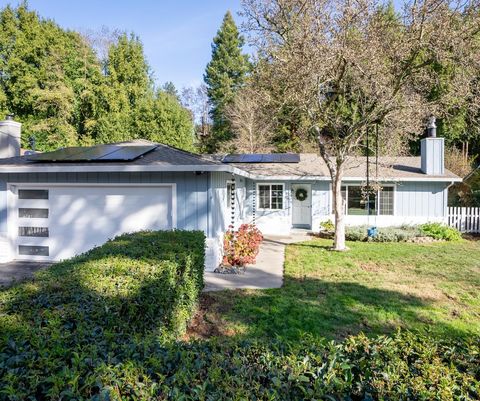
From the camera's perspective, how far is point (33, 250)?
920 centimetres

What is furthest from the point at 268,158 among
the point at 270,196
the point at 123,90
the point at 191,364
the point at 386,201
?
the point at 191,364

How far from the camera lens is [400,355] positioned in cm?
204

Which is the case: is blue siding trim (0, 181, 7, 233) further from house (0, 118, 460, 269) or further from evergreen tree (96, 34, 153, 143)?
evergreen tree (96, 34, 153, 143)

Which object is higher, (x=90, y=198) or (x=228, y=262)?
(x=90, y=198)

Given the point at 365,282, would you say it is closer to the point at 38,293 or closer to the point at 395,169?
the point at 38,293

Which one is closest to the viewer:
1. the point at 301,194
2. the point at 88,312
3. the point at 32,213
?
the point at 88,312

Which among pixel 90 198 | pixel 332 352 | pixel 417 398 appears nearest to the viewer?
pixel 417 398

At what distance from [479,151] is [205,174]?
25.0 metres

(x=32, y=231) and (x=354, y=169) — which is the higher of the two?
(x=354, y=169)

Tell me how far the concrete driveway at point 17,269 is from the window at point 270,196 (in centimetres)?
890

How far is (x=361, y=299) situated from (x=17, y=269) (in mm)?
7784

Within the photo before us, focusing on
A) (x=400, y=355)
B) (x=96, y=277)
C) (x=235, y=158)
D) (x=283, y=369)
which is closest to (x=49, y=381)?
(x=283, y=369)

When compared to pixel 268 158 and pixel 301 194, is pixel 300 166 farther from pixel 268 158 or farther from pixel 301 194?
pixel 268 158

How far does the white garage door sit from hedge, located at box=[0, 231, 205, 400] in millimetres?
3605
